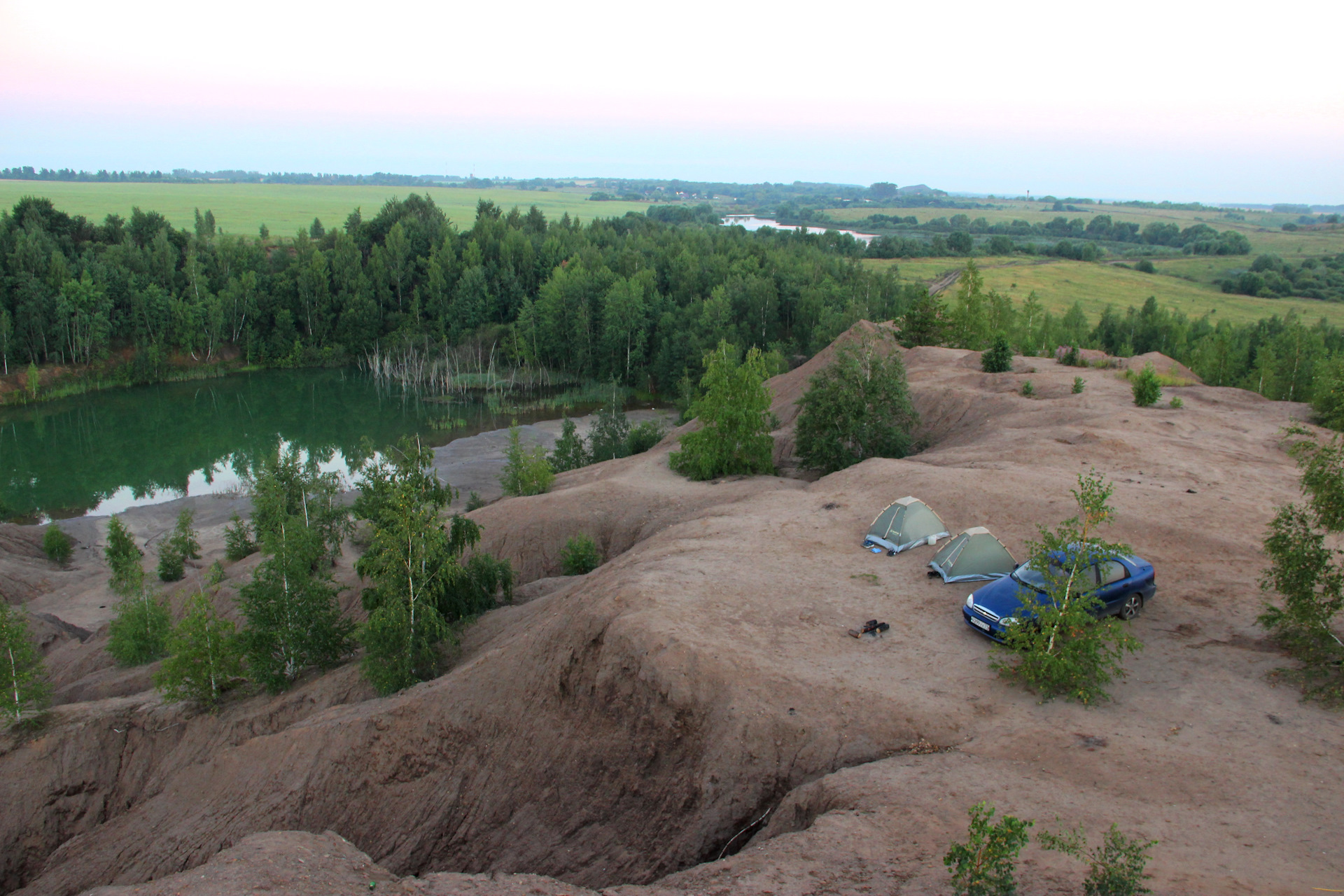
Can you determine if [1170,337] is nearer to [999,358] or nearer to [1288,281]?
[999,358]

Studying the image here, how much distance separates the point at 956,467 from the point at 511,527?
15.9 m

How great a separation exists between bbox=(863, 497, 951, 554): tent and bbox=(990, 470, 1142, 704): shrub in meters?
5.51

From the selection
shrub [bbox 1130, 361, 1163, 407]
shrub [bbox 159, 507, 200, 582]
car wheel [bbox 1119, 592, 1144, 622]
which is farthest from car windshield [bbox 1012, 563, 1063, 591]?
shrub [bbox 159, 507, 200, 582]

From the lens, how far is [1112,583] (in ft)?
52.2

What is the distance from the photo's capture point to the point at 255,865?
473 inches

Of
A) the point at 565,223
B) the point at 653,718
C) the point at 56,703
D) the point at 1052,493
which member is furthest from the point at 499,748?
the point at 565,223

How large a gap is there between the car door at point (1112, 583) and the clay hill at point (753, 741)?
803 millimetres

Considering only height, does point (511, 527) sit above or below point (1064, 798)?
below

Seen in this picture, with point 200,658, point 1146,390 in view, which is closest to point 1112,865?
point 200,658

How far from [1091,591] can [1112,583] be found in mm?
1567

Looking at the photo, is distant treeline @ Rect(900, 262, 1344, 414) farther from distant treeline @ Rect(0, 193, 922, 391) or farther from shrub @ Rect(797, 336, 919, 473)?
shrub @ Rect(797, 336, 919, 473)

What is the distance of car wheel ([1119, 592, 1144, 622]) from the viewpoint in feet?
53.1

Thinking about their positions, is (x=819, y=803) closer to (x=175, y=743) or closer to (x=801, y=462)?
(x=175, y=743)

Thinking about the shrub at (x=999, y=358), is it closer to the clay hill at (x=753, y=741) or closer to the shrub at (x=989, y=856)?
the clay hill at (x=753, y=741)
